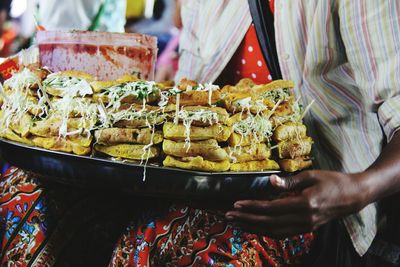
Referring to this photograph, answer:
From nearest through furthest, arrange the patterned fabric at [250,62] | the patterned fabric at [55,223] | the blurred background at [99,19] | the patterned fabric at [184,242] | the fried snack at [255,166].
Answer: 1. the fried snack at [255,166]
2. the patterned fabric at [184,242]
3. the patterned fabric at [55,223]
4. the patterned fabric at [250,62]
5. the blurred background at [99,19]

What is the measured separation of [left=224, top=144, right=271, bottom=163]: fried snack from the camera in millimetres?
1327

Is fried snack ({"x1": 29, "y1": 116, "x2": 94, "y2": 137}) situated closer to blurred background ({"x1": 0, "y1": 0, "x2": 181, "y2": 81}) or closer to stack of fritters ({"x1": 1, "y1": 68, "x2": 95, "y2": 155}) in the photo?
stack of fritters ({"x1": 1, "y1": 68, "x2": 95, "y2": 155})

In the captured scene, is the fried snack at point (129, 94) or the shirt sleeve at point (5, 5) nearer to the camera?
the fried snack at point (129, 94)

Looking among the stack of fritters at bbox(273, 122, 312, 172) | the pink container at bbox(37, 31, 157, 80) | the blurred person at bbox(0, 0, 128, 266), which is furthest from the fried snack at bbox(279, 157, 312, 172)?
the pink container at bbox(37, 31, 157, 80)

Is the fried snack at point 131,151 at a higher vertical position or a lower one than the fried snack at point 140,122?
lower

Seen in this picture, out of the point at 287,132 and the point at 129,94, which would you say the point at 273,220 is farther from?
the point at 129,94

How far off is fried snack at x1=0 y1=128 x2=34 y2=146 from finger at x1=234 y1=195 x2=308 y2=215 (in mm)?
605

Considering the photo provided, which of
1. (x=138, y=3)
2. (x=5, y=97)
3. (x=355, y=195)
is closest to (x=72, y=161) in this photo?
(x=5, y=97)

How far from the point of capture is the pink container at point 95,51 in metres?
1.68

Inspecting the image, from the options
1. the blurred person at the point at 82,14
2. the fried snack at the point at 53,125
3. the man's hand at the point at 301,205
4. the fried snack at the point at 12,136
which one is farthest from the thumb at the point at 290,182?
the blurred person at the point at 82,14

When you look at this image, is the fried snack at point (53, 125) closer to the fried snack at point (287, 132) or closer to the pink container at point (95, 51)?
the pink container at point (95, 51)

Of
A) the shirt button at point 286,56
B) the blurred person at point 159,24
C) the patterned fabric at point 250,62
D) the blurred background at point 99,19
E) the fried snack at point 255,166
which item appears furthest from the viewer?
the blurred person at point 159,24

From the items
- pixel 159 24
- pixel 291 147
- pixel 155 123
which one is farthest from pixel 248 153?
pixel 159 24

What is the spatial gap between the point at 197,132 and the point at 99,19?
3.83m
